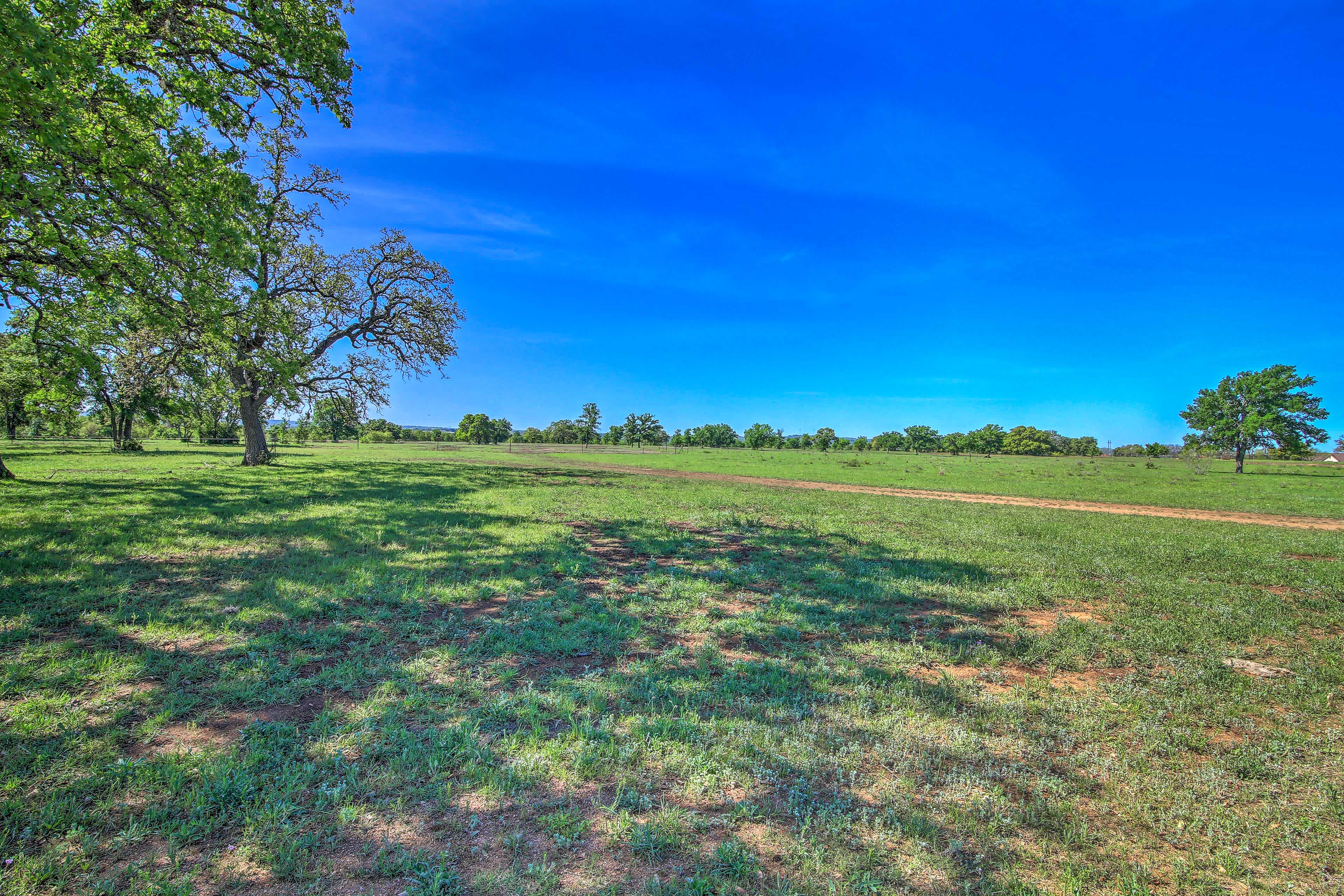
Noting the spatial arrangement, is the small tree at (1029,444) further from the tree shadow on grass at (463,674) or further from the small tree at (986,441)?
the tree shadow on grass at (463,674)

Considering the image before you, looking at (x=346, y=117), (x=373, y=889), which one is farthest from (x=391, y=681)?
(x=346, y=117)

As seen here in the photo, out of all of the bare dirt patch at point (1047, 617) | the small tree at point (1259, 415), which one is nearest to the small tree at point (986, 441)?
the small tree at point (1259, 415)

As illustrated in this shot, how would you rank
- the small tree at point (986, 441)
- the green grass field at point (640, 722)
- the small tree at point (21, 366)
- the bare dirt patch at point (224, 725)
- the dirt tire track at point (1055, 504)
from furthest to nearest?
1. the small tree at point (986, 441)
2. the dirt tire track at point (1055, 504)
3. the small tree at point (21, 366)
4. the bare dirt patch at point (224, 725)
5. the green grass field at point (640, 722)

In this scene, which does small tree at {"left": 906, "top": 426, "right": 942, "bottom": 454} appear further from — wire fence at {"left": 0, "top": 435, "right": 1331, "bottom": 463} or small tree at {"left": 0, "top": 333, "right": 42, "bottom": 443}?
small tree at {"left": 0, "top": 333, "right": 42, "bottom": 443}

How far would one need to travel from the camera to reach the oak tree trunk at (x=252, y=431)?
28.0 m

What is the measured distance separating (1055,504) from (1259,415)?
5785cm

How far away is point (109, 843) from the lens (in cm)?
293

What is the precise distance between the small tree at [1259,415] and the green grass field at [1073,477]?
363cm

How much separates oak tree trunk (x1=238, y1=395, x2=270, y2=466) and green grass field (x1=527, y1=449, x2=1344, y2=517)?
99.6 ft

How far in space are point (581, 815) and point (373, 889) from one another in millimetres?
1249

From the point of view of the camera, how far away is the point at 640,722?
4547 mm

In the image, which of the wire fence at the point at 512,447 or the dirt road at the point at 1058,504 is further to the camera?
the wire fence at the point at 512,447

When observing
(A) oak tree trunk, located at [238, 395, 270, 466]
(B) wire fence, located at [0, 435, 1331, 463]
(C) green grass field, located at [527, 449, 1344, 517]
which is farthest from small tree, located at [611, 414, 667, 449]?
(A) oak tree trunk, located at [238, 395, 270, 466]

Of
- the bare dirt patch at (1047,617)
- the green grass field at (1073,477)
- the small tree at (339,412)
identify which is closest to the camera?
the bare dirt patch at (1047,617)
